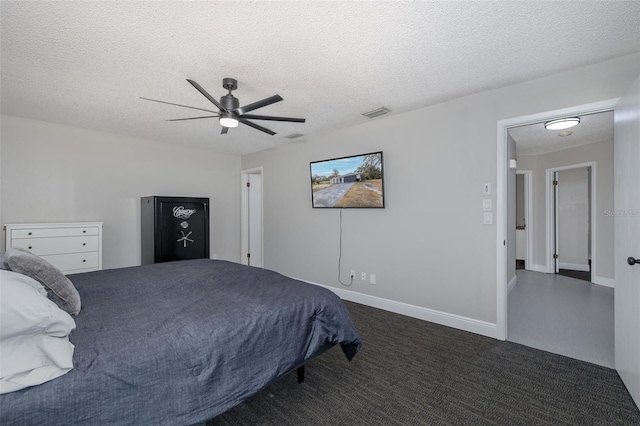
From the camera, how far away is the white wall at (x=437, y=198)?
2520mm

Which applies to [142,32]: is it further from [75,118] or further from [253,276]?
[75,118]

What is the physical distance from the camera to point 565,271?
570cm

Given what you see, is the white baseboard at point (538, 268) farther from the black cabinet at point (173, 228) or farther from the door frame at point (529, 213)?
the black cabinet at point (173, 228)

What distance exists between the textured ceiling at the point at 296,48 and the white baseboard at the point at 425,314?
227 centimetres

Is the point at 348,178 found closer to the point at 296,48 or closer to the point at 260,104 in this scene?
the point at 260,104

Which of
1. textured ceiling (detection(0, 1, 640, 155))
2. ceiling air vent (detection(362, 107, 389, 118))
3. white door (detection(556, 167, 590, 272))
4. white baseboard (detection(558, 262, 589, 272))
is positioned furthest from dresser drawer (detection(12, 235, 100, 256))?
white baseboard (detection(558, 262, 589, 272))

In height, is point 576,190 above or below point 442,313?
above

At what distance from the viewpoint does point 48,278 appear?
1502mm

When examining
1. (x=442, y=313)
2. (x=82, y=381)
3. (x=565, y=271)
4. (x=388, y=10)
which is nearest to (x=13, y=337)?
(x=82, y=381)

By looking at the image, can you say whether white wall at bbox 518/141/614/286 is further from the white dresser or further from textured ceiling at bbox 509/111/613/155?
the white dresser

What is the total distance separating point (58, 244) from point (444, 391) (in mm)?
4264

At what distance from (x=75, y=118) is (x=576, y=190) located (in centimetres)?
851

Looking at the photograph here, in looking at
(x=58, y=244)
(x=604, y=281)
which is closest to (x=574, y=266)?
(x=604, y=281)

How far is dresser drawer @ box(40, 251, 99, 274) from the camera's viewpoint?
334 centimetres
